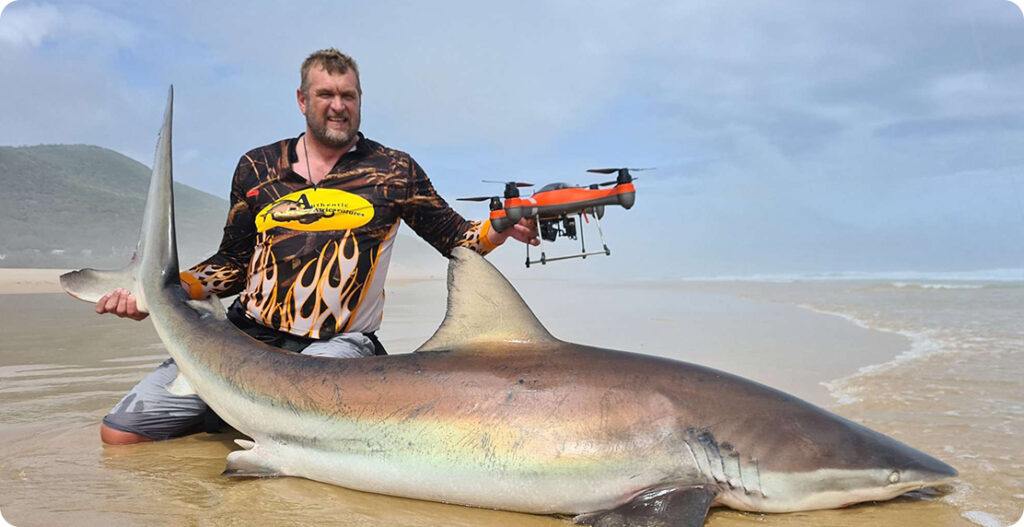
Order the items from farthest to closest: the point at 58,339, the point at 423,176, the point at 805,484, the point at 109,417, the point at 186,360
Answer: the point at 58,339 < the point at 423,176 < the point at 109,417 < the point at 186,360 < the point at 805,484

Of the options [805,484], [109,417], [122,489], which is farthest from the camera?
[109,417]

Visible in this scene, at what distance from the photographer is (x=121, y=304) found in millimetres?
3961

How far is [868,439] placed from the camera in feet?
9.26

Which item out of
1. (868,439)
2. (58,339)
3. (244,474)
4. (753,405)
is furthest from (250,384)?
(58,339)

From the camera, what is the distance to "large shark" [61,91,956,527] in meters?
2.62

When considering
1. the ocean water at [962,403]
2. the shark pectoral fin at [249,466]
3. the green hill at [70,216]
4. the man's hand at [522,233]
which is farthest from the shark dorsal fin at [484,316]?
the green hill at [70,216]

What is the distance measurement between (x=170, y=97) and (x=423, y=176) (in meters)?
1.61

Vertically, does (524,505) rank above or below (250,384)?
below

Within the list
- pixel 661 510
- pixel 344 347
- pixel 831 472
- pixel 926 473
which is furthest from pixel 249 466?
pixel 926 473

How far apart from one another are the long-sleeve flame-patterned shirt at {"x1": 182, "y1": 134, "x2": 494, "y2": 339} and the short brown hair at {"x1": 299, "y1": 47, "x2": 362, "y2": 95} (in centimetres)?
40

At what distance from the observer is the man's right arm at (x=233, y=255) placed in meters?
4.32

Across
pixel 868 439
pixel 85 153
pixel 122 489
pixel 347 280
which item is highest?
pixel 85 153

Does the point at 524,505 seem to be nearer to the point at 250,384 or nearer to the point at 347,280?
the point at 250,384

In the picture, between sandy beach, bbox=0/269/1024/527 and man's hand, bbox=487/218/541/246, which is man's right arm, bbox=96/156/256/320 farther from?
man's hand, bbox=487/218/541/246
